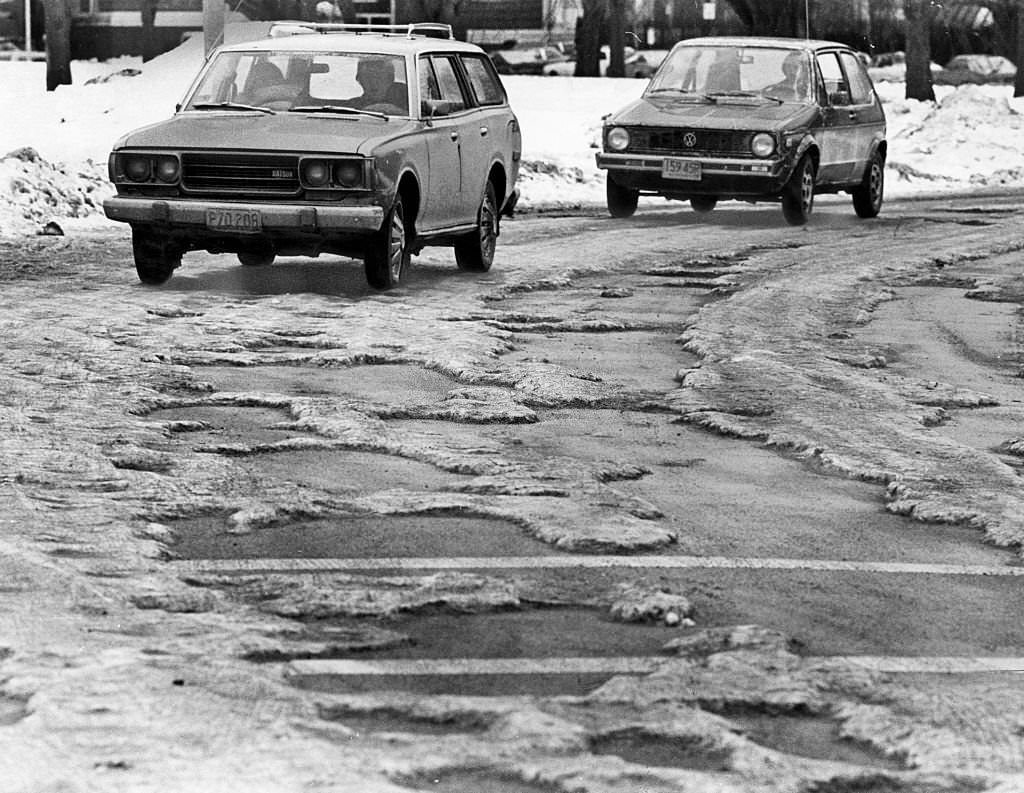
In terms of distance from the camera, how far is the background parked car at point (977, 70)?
165 ft

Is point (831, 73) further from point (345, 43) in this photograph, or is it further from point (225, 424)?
point (225, 424)

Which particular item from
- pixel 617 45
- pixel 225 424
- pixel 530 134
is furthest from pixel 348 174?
pixel 617 45

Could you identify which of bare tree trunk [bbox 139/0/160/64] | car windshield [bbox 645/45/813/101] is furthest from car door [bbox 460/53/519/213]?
bare tree trunk [bbox 139/0/160/64]

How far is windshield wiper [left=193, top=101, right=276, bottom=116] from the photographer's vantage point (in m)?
12.5

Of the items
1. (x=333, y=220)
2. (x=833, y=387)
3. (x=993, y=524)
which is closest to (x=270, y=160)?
(x=333, y=220)

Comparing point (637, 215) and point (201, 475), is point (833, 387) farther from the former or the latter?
point (637, 215)

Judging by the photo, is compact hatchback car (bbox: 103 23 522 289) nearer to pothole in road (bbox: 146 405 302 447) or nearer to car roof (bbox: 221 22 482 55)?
car roof (bbox: 221 22 482 55)

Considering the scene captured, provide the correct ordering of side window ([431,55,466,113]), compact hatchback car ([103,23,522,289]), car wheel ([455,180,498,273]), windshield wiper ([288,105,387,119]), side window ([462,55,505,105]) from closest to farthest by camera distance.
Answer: compact hatchback car ([103,23,522,289])
windshield wiper ([288,105,387,119])
side window ([431,55,466,113])
car wheel ([455,180,498,273])
side window ([462,55,505,105])

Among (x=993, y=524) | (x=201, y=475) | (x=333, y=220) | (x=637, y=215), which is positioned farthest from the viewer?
(x=637, y=215)

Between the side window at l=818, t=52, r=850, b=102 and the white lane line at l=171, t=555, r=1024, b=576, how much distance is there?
13.6 m

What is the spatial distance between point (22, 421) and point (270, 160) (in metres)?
4.45

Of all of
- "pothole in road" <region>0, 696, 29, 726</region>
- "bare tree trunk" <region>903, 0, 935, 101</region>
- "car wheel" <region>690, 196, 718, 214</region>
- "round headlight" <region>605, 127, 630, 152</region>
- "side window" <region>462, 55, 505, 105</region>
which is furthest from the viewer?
"bare tree trunk" <region>903, 0, 935, 101</region>

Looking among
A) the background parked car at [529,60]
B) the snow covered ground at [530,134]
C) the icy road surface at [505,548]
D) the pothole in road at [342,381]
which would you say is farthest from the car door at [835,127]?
the background parked car at [529,60]

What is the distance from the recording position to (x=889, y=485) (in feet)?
22.2
